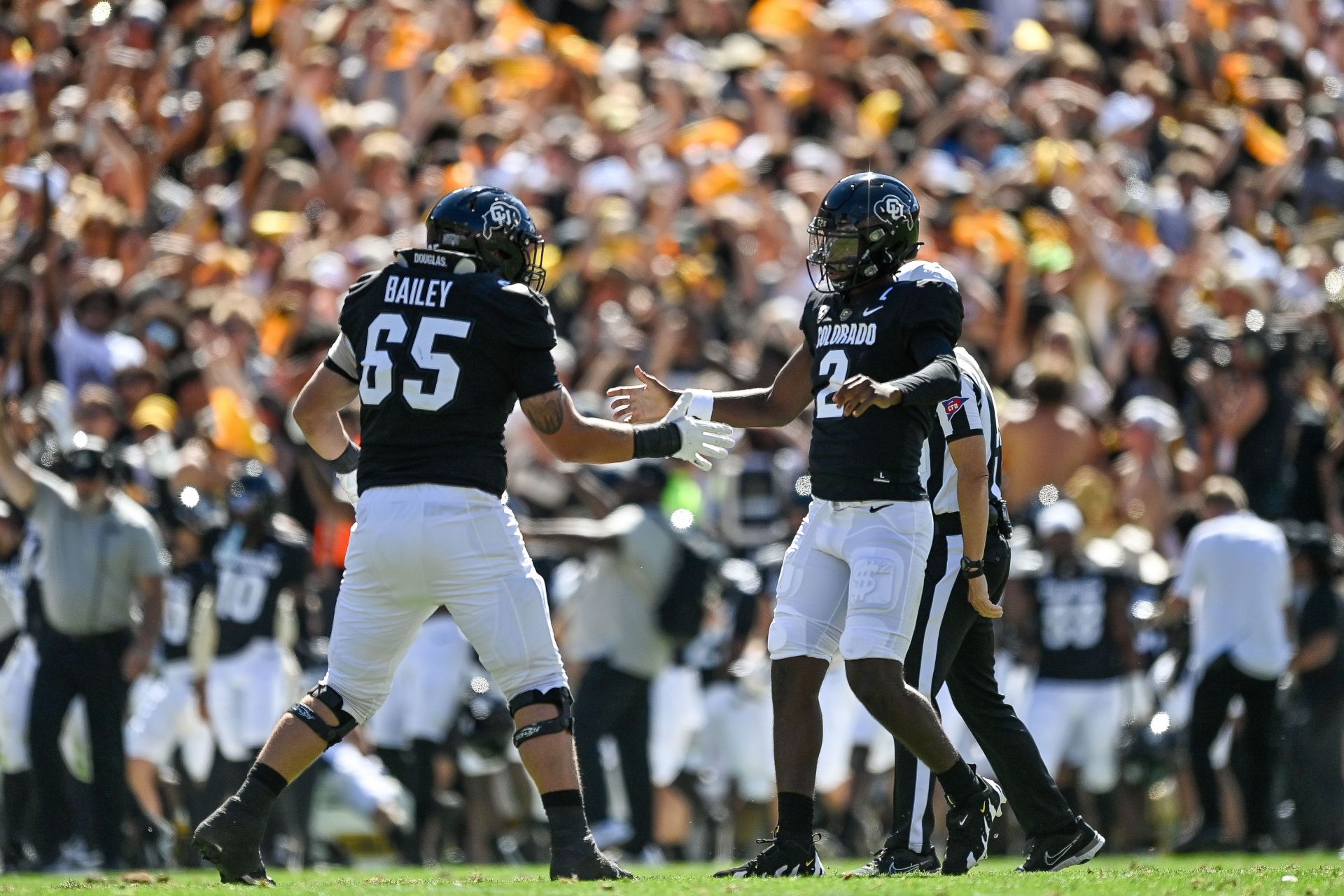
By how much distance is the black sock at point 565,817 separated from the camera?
21.4 feet

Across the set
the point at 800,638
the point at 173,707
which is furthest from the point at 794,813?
the point at 173,707

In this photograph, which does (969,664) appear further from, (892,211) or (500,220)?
(500,220)

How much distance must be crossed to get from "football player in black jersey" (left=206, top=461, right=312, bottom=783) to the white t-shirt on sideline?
4982 mm

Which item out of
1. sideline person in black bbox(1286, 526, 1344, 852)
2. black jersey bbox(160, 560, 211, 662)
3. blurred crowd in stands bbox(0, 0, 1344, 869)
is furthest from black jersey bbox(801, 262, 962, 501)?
sideline person in black bbox(1286, 526, 1344, 852)

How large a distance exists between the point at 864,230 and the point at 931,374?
0.67 m

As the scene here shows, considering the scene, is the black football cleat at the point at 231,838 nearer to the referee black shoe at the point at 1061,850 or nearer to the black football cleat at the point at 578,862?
the black football cleat at the point at 578,862

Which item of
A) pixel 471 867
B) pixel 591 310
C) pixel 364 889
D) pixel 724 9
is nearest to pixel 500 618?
pixel 364 889

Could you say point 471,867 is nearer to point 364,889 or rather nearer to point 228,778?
point 228,778

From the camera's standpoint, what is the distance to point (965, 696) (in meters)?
7.17

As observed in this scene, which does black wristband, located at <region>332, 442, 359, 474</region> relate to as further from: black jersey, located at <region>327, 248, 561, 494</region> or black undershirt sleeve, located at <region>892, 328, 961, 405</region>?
black undershirt sleeve, located at <region>892, 328, 961, 405</region>

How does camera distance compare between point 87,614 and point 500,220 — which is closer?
point 500,220

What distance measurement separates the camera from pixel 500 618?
6.50 m

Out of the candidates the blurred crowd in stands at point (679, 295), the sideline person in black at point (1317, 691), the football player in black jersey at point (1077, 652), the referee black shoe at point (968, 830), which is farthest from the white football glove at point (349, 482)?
the sideline person in black at point (1317, 691)

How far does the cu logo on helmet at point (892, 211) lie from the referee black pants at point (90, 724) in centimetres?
582
